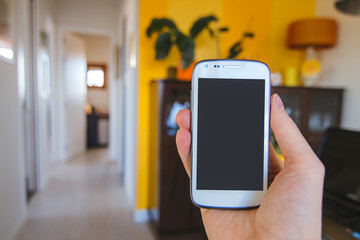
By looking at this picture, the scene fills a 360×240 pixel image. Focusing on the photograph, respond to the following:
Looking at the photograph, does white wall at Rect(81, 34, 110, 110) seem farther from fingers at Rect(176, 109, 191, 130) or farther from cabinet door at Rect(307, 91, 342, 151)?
fingers at Rect(176, 109, 191, 130)

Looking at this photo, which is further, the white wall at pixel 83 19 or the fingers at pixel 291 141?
the white wall at pixel 83 19

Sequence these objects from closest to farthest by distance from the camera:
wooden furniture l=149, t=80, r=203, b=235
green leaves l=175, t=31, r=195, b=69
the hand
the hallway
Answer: the hand < green leaves l=175, t=31, r=195, b=69 < wooden furniture l=149, t=80, r=203, b=235 < the hallway

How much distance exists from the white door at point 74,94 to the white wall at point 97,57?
5.88ft

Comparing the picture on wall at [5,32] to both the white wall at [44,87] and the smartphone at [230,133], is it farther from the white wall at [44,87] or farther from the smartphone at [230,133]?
the smartphone at [230,133]

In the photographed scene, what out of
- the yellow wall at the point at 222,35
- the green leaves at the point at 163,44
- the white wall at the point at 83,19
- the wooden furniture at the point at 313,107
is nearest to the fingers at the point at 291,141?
the green leaves at the point at 163,44

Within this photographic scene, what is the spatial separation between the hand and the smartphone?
0.14ft

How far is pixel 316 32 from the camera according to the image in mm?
2113

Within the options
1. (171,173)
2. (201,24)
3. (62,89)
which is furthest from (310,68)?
(62,89)

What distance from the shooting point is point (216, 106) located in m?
0.60

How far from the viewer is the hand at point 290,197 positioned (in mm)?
485

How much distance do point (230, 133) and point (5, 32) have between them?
180 centimetres

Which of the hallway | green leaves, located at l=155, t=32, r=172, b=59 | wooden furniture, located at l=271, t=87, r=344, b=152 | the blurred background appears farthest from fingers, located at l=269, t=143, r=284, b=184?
the hallway

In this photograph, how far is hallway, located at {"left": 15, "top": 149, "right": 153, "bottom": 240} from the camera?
199 centimetres

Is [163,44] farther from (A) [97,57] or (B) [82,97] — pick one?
(A) [97,57]
